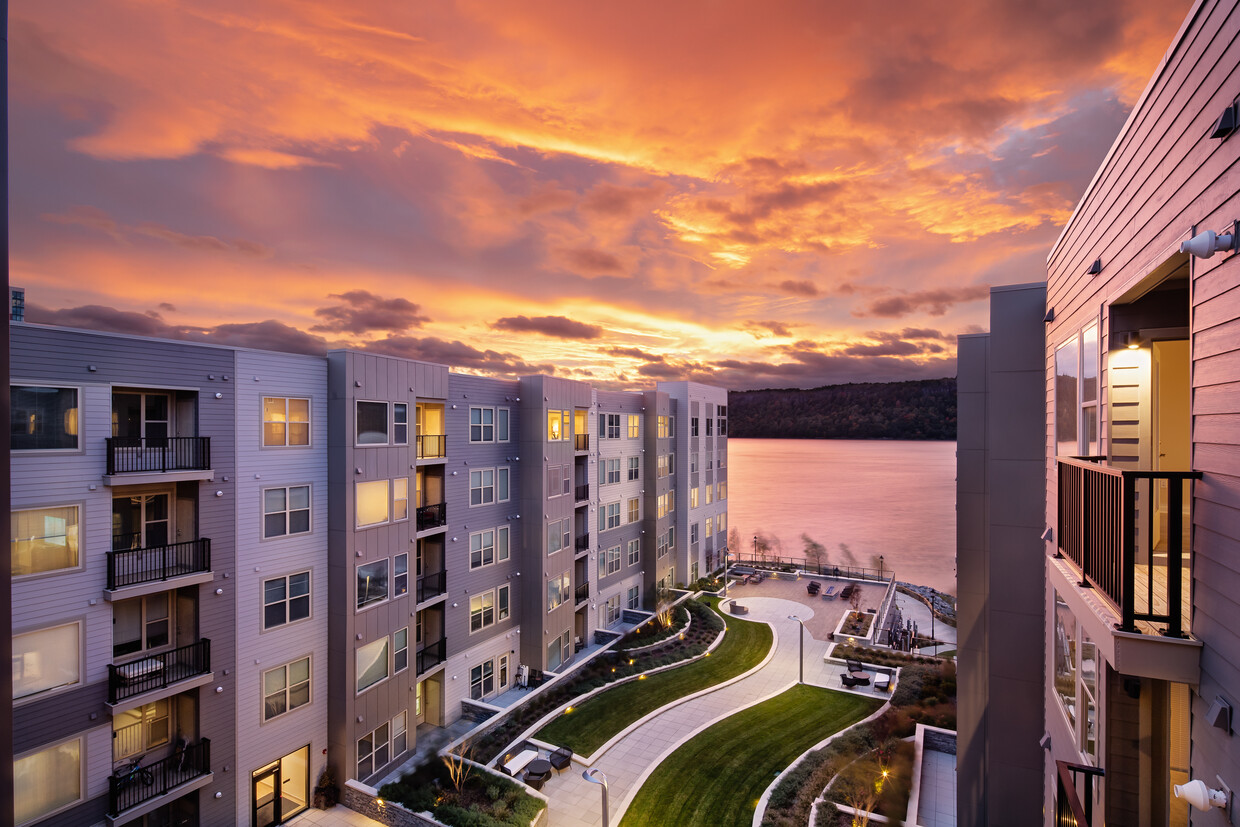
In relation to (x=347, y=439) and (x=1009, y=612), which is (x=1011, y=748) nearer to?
(x=1009, y=612)

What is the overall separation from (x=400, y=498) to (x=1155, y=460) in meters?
17.1

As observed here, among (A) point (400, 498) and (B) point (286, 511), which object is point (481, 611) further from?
(B) point (286, 511)

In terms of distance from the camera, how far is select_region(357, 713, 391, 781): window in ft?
53.5

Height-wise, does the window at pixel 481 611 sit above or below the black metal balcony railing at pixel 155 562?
below

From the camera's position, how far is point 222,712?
13633mm

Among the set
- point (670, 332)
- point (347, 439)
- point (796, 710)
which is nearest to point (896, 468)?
point (670, 332)

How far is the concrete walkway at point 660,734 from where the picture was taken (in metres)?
15.5

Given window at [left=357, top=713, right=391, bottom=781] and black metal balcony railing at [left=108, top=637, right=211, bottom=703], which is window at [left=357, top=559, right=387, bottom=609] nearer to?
black metal balcony railing at [left=108, top=637, right=211, bottom=703]

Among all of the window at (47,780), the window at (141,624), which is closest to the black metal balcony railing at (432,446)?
the window at (141,624)

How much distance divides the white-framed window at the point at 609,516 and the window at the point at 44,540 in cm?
2089

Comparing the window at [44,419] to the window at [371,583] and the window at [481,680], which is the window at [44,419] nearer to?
the window at [371,583]

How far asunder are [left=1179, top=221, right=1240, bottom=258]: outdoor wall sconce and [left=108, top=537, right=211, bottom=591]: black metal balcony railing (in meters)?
16.9

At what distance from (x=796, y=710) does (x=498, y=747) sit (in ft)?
35.3

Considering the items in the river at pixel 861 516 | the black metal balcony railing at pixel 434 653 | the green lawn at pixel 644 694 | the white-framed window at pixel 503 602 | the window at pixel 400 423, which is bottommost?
the river at pixel 861 516
